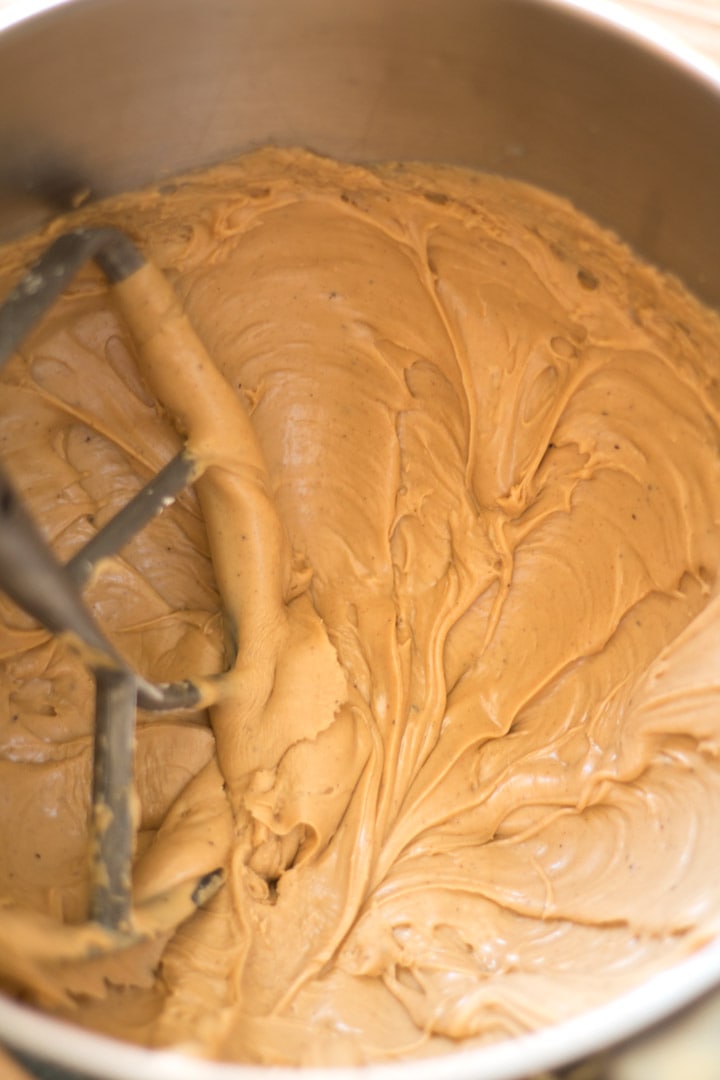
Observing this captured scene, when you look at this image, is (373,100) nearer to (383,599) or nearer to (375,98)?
(375,98)

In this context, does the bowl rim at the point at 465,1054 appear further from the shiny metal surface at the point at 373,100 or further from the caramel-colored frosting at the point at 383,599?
the shiny metal surface at the point at 373,100

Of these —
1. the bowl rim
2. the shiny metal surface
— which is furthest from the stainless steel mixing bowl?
the bowl rim

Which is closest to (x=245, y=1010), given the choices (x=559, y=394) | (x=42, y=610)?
(x=42, y=610)

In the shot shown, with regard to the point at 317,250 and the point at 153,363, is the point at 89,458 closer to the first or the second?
the point at 153,363

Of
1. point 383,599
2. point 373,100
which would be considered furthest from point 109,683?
point 373,100

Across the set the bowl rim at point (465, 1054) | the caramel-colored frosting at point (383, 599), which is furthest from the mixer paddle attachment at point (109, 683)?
the bowl rim at point (465, 1054)

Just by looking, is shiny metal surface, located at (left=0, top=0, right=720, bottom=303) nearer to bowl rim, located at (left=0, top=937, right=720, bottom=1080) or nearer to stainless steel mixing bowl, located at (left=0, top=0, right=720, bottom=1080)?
stainless steel mixing bowl, located at (left=0, top=0, right=720, bottom=1080)
